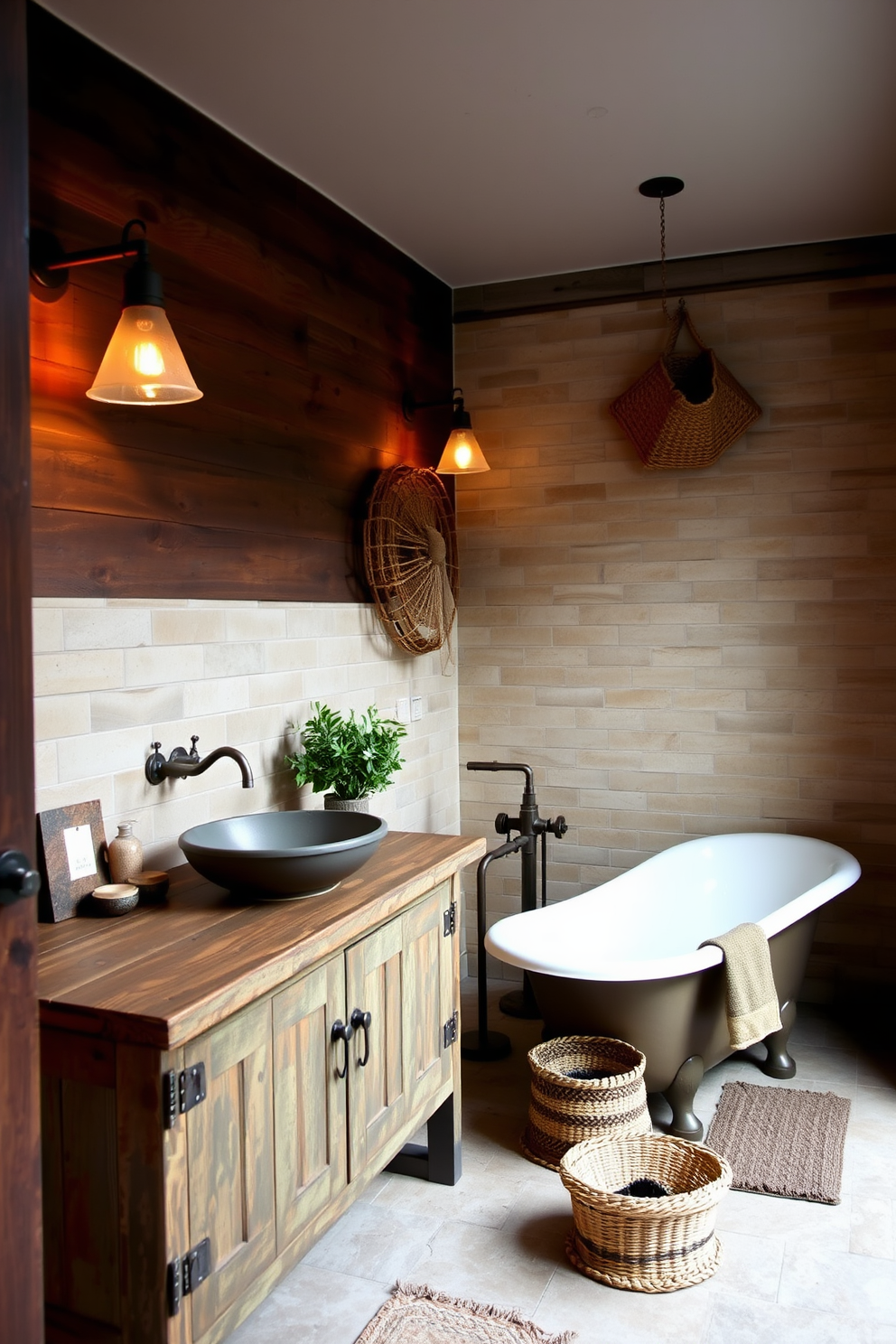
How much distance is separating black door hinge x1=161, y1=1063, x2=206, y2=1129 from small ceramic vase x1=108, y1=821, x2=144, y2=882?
0.61 meters

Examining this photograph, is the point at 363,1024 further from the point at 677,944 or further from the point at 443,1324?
the point at 677,944

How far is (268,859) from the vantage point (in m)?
2.08

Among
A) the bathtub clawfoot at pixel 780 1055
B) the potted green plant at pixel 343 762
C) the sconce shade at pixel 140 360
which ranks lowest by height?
the bathtub clawfoot at pixel 780 1055

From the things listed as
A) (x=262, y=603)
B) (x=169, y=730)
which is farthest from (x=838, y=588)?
(x=169, y=730)

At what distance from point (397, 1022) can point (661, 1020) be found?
0.85 metres

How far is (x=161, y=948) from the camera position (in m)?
1.94

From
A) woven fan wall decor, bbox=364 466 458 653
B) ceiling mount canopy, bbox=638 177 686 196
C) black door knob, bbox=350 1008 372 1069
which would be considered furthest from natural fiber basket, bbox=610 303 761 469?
black door knob, bbox=350 1008 372 1069

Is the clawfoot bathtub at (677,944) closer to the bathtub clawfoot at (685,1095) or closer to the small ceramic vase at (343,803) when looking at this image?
the bathtub clawfoot at (685,1095)

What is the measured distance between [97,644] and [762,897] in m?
2.49

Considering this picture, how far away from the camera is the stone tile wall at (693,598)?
3.90 m

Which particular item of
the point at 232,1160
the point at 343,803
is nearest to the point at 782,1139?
the point at 343,803

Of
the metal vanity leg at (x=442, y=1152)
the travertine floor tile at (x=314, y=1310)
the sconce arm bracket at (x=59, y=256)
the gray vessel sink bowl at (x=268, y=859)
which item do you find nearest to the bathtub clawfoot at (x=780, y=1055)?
the metal vanity leg at (x=442, y=1152)

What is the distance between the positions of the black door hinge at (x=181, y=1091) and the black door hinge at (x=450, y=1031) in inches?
42.2

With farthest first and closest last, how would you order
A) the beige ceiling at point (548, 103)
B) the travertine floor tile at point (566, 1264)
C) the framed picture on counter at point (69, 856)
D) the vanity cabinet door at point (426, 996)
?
the vanity cabinet door at point (426, 996), the beige ceiling at point (548, 103), the travertine floor tile at point (566, 1264), the framed picture on counter at point (69, 856)
